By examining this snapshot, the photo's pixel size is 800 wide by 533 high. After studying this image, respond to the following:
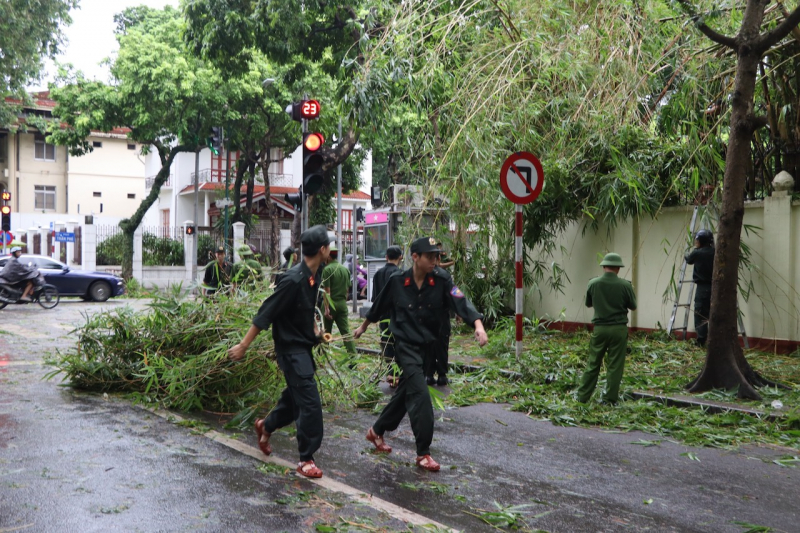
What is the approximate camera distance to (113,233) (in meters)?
36.4

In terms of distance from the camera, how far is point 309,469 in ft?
18.0

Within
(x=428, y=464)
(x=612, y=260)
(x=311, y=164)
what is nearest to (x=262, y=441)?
(x=428, y=464)

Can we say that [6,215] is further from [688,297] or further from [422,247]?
[422,247]

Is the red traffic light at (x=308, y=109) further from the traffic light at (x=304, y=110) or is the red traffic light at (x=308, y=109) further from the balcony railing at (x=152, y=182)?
the balcony railing at (x=152, y=182)

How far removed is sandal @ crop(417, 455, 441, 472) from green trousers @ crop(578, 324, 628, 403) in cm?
334

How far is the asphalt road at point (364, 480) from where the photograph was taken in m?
4.63

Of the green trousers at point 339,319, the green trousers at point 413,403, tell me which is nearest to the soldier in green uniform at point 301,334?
the green trousers at point 413,403

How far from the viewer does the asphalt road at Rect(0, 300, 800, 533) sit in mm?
4633

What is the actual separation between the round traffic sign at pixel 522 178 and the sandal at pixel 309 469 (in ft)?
19.0

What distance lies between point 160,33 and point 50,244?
534 inches

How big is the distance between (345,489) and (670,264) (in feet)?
31.1

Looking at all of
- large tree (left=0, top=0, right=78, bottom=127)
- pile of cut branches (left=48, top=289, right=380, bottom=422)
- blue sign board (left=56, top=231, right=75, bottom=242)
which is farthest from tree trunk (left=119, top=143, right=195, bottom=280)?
pile of cut branches (left=48, top=289, right=380, bottom=422)

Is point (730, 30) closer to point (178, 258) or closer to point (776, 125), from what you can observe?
point (776, 125)

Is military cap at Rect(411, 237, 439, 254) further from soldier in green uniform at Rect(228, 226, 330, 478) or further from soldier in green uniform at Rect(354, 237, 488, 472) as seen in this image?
soldier in green uniform at Rect(228, 226, 330, 478)
